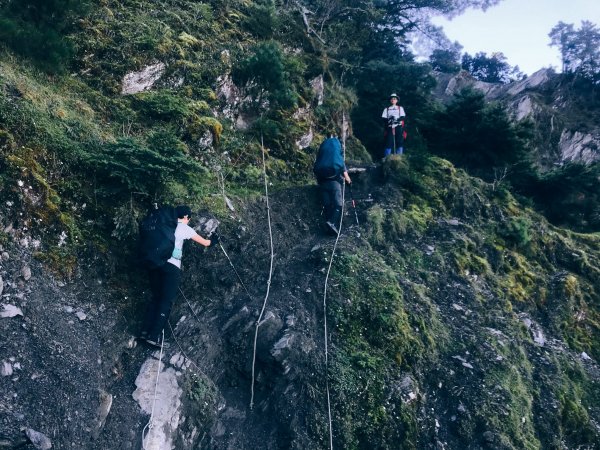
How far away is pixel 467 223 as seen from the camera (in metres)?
11.1

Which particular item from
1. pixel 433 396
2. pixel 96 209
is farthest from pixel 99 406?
pixel 433 396

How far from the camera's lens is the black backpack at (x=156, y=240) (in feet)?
20.5

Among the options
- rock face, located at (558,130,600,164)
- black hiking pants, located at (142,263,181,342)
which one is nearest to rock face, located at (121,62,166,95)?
black hiking pants, located at (142,263,181,342)

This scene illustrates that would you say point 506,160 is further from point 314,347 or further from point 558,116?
point 558,116

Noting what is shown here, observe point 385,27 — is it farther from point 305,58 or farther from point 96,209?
point 96,209

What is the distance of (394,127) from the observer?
1255cm

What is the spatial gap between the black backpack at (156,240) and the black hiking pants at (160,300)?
0.15 m

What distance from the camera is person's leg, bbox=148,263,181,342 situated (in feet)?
20.7

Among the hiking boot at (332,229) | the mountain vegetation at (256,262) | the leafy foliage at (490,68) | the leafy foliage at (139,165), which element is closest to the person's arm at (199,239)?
the mountain vegetation at (256,262)

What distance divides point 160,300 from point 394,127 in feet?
28.0

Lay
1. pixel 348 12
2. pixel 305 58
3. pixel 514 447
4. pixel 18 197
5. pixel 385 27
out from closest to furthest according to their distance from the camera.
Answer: pixel 18 197 < pixel 514 447 < pixel 305 58 < pixel 348 12 < pixel 385 27

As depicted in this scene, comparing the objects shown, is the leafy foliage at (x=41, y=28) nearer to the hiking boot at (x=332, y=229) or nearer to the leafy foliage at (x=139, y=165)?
the leafy foliage at (x=139, y=165)

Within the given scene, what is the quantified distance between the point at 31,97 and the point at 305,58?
28.4 ft

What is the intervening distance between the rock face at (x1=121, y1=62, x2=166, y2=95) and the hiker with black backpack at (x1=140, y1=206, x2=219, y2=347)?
4230 millimetres
